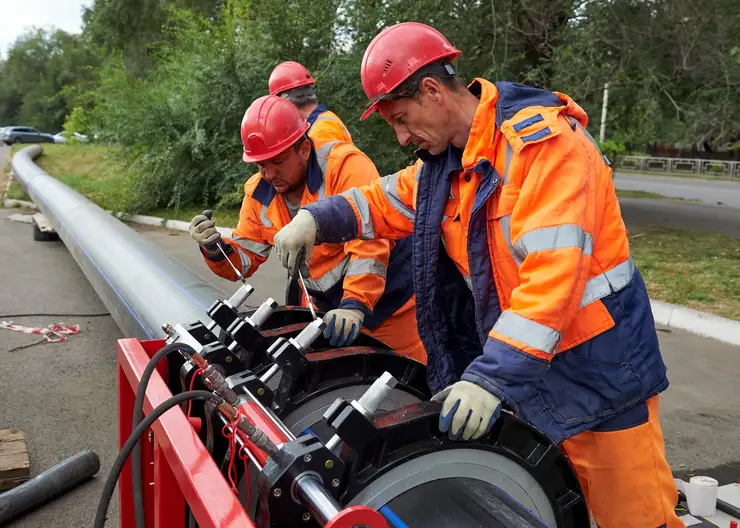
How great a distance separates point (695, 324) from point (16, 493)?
4.87 m

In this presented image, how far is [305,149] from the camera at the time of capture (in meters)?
2.95

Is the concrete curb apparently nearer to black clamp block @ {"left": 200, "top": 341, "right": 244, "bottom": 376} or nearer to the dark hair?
the dark hair

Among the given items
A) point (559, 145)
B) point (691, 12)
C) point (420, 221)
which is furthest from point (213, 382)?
point (691, 12)

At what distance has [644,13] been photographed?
8.70m

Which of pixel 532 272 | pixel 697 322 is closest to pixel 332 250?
pixel 532 272

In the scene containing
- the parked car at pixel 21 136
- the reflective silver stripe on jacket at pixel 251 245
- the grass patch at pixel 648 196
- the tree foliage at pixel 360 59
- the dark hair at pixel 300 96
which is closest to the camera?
the reflective silver stripe on jacket at pixel 251 245

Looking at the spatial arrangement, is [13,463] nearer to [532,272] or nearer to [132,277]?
[132,277]

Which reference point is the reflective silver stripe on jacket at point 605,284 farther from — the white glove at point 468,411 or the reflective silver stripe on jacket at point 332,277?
the reflective silver stripe on jacket at point 332,277

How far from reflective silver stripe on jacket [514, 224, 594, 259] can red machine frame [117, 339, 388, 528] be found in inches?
28.5

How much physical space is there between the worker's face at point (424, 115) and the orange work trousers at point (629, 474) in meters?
0.92

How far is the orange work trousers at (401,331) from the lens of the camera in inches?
121

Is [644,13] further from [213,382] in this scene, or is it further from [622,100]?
[213,382]

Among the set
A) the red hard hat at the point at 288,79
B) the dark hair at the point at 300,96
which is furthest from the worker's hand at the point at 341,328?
the red hard hat at the point at 288,79

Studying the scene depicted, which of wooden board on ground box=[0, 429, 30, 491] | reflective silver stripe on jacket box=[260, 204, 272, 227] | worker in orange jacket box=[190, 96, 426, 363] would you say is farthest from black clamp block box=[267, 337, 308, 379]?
wooden board on ground box=[0, 429, 30, 491]
